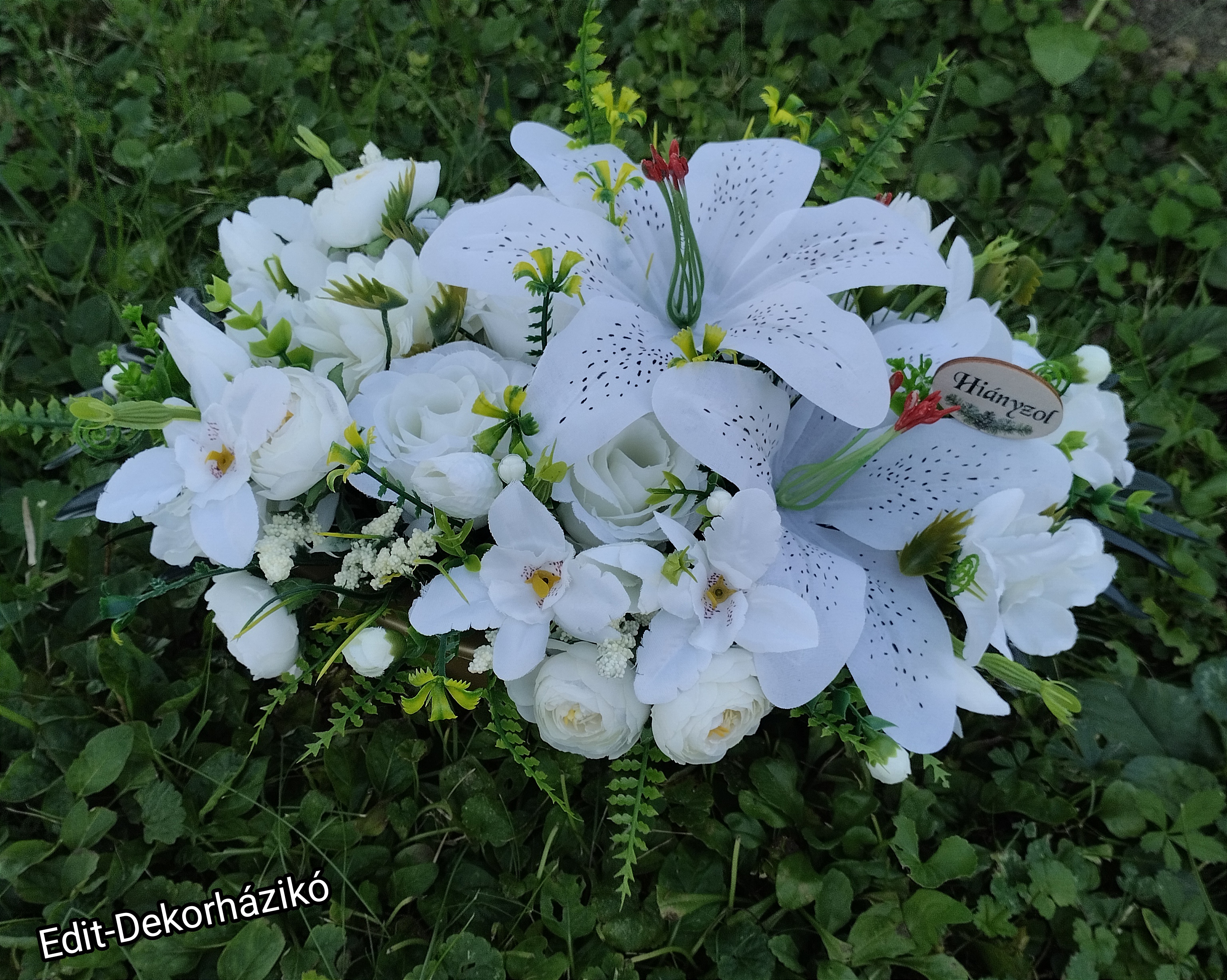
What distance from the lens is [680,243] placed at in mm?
950

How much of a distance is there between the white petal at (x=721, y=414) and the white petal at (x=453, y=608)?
25 cm

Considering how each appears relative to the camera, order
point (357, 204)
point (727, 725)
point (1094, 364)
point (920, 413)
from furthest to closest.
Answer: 1. point (1094, 364)
2. point (357, 204)
3. point (727, 725)
4. point (920, 413)

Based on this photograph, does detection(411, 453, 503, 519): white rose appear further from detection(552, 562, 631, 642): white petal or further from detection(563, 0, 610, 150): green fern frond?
detection(563, 0, 610, 150): green fern frond

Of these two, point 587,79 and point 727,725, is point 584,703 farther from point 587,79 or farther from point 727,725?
point 587,79

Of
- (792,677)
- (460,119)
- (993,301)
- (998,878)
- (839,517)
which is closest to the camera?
(792,677)

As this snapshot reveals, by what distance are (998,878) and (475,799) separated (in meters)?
0.75

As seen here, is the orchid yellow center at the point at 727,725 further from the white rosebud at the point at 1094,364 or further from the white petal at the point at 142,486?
the white rosebud at the point at 1094,364

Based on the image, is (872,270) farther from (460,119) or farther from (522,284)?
(460,119)

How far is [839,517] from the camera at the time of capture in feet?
3.28

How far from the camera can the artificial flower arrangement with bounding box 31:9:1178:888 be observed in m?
0.85

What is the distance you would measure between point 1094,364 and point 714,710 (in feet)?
2.47

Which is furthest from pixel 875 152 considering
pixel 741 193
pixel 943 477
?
pixel 943 477

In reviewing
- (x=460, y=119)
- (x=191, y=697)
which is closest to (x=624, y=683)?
(x=191, y=697)

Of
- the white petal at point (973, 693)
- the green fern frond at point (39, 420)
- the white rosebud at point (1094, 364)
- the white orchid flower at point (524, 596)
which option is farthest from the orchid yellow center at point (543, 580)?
the white rosebud at point (1094, 364)
